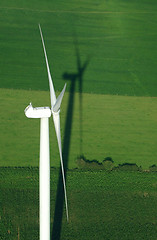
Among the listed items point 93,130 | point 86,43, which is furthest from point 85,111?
point 86,43

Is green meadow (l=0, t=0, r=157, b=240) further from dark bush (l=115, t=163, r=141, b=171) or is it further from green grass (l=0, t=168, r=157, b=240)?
dark bush (l=115, t=163, r=141, b=171)

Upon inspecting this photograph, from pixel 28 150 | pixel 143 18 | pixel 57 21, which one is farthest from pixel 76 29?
pixel 28 150

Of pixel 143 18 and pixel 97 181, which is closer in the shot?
pixel 97 181

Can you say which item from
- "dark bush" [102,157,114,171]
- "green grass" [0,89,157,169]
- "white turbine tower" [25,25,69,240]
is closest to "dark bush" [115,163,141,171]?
"dark bush" [102,157,114,171]

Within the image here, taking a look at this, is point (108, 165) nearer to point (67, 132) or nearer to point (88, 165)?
Answer: point (88, 165)

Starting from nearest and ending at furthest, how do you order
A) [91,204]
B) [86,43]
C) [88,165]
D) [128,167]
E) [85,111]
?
[91,204], [88,165], [128,167], [85,111], [86,43]

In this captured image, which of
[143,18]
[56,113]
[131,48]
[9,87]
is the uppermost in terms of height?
[143,18]

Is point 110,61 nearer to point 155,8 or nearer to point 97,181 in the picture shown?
point 155,8
